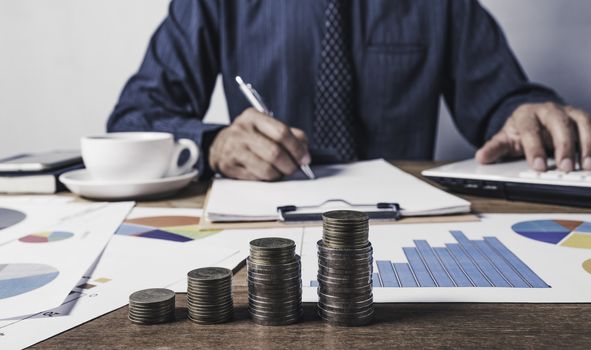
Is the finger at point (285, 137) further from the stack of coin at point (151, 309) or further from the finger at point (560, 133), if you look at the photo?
the stack of coin at point (151, 309)

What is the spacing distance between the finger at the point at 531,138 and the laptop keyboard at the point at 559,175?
1.9 inches

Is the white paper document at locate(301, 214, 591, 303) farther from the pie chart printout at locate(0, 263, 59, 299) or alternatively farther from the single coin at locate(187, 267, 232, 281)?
the pie chart printout at locate(0, 263, 59, 299)

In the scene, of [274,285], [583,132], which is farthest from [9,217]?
[583,132]

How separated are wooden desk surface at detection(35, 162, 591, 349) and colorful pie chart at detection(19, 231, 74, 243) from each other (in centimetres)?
26

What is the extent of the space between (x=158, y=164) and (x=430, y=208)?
43 centimetres

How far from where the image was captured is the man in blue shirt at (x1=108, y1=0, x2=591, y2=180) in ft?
5.11

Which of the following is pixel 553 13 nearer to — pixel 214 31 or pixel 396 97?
pixel 396 97

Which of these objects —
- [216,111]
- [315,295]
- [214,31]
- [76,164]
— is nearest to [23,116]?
[216,111]

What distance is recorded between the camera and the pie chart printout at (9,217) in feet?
2.53

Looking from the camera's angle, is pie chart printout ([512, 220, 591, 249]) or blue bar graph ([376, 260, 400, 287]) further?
pie chart printout ([512, 220, 591, 249])

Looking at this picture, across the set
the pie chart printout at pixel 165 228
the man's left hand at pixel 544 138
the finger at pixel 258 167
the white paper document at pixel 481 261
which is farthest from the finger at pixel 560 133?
the pie chart printout at pixel 165 228

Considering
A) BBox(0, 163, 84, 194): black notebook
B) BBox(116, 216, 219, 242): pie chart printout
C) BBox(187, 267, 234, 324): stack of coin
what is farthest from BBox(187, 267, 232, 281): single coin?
BBox(0, 163, 84, 194): black notebook

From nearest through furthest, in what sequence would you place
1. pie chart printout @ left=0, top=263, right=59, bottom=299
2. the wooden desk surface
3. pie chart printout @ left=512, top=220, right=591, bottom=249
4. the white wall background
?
1. the wooden desk surface
2. pie chart printout @ left=0, top=263, right=59, bottom=299
3. pie chart printout @ left=512, top=220, right=591, bottom=249
4. the white wall background

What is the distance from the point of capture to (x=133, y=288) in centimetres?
52
